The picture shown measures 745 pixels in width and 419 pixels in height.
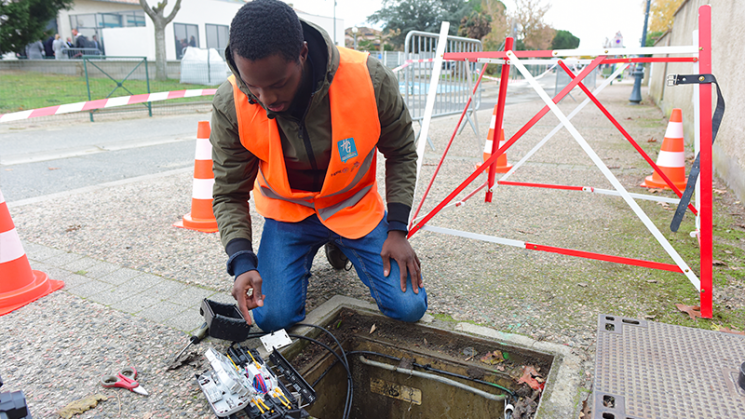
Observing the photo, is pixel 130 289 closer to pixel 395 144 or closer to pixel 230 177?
pixel 230 177

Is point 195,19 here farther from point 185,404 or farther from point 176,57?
point 185,404

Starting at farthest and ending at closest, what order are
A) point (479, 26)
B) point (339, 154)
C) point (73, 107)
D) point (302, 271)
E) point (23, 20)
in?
1. point (479, 26)
2. point (23, 20)
3. point (73, 107)
4. point (302, 271)
5. point (339, 154)

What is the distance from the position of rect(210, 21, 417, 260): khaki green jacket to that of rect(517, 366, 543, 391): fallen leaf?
90cm

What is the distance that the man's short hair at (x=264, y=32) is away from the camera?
1.78 meters

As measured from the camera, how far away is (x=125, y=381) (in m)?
2.05

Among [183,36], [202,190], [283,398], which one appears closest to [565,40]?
[183,36]

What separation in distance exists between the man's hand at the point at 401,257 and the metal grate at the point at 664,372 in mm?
880

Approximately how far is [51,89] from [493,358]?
55.0ft

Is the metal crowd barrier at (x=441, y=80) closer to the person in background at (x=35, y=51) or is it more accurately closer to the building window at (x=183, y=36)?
the person in background at (x=35, y=51)

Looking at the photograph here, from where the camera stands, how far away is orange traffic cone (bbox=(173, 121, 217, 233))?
12.9 feet

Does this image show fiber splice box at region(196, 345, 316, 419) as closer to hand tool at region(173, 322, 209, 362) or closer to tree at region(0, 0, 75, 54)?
hand tool at region(173, 322, 209, 362)

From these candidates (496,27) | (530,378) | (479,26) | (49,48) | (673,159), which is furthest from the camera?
(479,26)

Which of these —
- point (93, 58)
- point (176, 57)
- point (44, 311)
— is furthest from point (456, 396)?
point (176, 57)

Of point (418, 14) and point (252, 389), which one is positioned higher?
point (418, 14)
